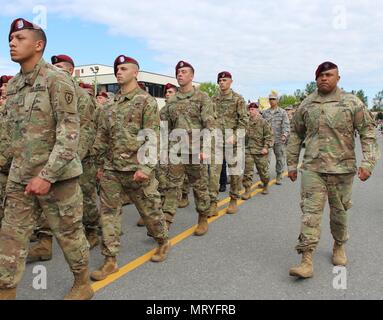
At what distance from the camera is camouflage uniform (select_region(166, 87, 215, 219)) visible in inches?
200

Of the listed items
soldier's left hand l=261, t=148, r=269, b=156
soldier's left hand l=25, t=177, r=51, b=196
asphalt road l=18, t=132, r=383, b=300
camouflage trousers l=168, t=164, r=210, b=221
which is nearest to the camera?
soldier's left hand l=25, t=177, r=51, b=196

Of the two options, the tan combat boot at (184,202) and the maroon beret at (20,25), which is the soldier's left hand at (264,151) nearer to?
the tan combat boot at (184,202)

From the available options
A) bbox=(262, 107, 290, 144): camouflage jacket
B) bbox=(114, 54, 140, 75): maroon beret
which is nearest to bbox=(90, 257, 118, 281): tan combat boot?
bbox=(114, 54, 140, 75): maroon beret

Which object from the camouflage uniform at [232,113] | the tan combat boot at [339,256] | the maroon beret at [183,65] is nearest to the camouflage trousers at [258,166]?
the camouflage uniform at [232,113]

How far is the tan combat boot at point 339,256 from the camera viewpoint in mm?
4094

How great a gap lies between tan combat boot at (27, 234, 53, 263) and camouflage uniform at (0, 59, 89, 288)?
121 centimetres

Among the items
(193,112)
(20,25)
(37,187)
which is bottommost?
(37,187)

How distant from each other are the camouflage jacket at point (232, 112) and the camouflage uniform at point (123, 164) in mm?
2943

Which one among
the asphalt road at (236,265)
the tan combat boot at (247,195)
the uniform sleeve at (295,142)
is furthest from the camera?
the tan combat boot at (247,195)

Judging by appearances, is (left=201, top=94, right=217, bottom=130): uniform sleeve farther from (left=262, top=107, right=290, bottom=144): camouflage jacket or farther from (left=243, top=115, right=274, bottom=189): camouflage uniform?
(left=262, top=107, right=290, bottom=144): camouflage jacket

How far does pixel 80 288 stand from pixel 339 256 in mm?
2644

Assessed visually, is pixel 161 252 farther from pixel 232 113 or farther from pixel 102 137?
pixel 232 113

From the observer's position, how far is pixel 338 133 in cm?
392

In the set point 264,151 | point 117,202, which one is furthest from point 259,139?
point 117,202
